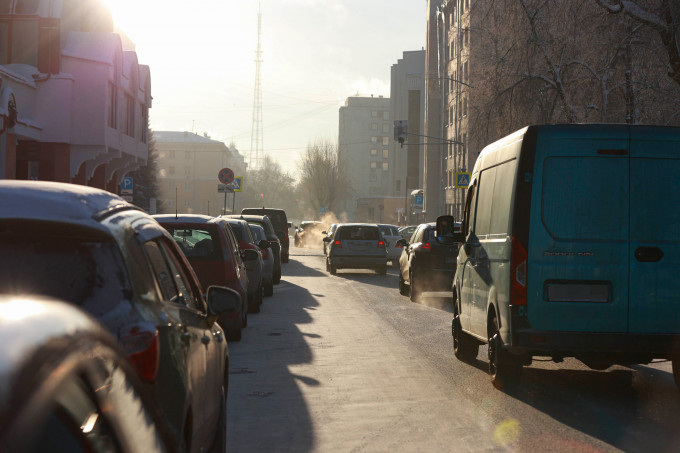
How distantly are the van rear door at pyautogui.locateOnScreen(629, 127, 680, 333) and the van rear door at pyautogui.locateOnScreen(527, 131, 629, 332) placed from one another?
3.5 inches

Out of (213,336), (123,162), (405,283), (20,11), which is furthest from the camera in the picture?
(123,162)

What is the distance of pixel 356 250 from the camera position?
31.3m

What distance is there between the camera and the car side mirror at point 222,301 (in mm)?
5145

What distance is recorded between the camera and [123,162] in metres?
43.1

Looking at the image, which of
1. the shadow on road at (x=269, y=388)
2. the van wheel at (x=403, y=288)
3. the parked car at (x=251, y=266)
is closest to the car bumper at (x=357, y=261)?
the van wheel at (x=403, y=288)

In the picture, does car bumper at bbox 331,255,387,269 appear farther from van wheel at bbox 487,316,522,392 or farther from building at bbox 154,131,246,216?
building at bbox 154,131,246,216

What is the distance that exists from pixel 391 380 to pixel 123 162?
35380 mm

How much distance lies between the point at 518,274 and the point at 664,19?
13.4m

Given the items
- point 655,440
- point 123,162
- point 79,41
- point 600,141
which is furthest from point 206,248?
point 123,162

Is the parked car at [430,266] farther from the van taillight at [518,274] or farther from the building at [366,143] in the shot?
the building at [366,143]

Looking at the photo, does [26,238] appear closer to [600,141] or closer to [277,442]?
[277,442]

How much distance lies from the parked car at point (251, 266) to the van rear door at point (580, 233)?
28.8ft

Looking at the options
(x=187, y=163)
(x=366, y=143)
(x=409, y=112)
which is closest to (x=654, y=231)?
(x=409, y=112)

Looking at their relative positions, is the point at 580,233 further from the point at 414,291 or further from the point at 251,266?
the point at 414,291
